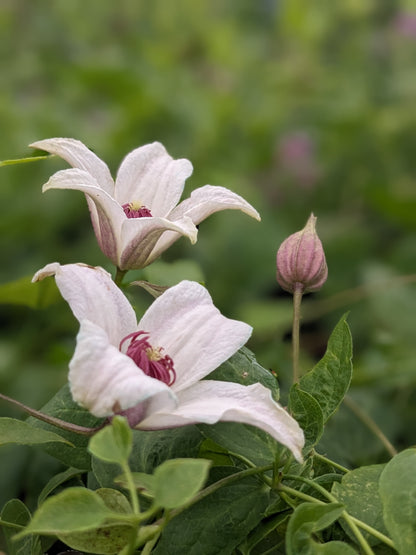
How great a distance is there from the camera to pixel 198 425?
0.33 meters

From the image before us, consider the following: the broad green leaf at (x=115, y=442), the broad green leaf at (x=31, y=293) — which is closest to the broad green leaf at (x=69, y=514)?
the broad green leaf at (x=115, y=442)

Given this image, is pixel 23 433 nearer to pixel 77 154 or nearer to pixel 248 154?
pixel 77 154

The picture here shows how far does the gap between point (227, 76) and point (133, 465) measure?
151cm

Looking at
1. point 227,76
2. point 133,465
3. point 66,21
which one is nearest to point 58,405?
point 133,465

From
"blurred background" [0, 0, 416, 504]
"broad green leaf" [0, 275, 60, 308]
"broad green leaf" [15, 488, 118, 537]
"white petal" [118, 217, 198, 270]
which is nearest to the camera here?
"broad green leaf" [15, 488, 118, 537]

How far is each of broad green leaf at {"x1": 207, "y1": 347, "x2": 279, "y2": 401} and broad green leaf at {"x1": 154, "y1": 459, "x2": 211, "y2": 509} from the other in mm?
77

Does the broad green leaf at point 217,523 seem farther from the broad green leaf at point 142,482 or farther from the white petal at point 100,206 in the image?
the white petal at point 100,206

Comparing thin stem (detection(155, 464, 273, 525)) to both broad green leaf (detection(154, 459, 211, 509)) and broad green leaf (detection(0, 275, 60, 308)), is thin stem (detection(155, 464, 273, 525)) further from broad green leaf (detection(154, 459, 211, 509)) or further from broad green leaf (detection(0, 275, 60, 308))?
broad green leaf (detection(0, 275, 60, 308))

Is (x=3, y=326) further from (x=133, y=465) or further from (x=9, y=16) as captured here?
(x=9, y=16)

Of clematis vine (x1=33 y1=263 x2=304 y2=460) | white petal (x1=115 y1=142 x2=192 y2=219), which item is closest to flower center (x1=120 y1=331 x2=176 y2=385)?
clematis vine (x1=33 y1=263 x2=304 y2=460)

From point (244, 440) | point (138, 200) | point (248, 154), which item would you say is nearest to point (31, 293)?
point (138, 200)

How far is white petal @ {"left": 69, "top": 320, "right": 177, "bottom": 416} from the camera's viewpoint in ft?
0.91

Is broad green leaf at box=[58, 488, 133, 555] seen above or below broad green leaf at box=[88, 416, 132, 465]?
below

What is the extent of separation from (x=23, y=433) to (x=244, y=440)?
0.27ft
